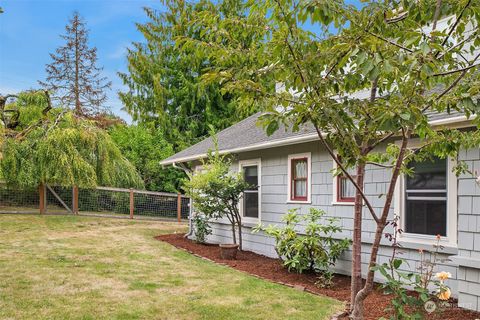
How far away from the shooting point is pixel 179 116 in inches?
873

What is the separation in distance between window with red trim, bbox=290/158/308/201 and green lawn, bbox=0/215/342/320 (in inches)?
80.1

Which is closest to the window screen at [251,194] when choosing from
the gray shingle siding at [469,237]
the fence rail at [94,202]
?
the gray shingle siding at [469,237]

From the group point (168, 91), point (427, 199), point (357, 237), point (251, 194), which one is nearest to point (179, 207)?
point (251, 194)

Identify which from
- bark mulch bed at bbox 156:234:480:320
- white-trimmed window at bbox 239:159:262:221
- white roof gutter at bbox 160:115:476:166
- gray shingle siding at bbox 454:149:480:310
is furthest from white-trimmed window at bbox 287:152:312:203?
gray shingle siding at bbox 454:149:480:310

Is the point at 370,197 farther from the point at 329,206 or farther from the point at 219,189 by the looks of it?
the point at 219,189

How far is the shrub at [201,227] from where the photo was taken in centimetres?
1038

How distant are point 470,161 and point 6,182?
Answer: 1369cm

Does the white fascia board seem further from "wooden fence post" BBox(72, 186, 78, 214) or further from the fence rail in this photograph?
"wooden fence post" BBox(72, 186, 78, 214)

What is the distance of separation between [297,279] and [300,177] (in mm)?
2118

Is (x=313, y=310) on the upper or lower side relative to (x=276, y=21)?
lower

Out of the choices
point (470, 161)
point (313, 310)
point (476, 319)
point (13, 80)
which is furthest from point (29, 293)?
point (13, 80)

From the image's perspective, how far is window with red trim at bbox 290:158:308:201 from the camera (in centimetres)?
779

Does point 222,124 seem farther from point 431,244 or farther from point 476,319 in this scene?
point 476,319

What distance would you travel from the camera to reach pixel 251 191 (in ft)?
30.8
